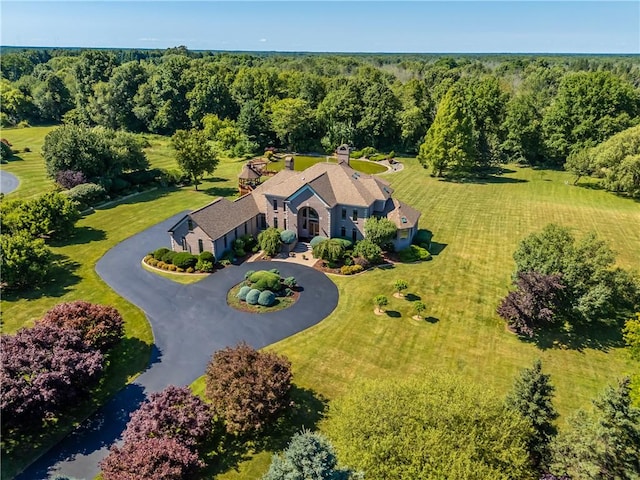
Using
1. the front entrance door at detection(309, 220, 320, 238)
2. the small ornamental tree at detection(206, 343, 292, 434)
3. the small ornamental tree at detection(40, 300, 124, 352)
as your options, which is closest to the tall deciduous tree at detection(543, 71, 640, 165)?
the front entrance door at detection(309, 220, 320, 238)

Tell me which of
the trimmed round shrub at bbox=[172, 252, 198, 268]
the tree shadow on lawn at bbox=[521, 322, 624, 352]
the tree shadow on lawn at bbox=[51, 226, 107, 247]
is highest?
the trimmed round shrub at bbox=[172, 252, 198, 268]

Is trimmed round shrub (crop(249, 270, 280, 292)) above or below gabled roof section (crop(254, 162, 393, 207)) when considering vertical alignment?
below

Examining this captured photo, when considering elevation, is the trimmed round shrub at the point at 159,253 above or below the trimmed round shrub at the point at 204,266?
above

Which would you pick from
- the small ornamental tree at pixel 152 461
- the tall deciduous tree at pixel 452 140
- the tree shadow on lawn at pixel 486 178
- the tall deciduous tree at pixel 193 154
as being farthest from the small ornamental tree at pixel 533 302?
the tall deciduous tree at pixel 193 154

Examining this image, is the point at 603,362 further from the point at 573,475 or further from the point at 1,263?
the point at 1,263

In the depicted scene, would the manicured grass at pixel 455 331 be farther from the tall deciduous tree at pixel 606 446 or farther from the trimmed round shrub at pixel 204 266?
the trimmed round shrub at pixel 204 266

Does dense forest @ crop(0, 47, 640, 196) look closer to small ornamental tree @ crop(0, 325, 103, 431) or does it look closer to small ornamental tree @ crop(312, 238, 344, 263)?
small ornamental tree @ crop(312, 238, 344, 263)

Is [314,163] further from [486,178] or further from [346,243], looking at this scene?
[346,243]
